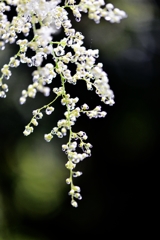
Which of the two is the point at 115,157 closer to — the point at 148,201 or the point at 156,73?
the point at 148,201

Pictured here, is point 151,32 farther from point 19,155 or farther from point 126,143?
point 19,155

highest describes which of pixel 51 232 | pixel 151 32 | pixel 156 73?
pixel 151 32

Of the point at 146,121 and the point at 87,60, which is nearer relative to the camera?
the point at 87,60

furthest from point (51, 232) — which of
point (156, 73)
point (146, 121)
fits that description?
point (156, 73)

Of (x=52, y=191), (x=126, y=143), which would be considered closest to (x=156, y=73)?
(x=126, y=143)

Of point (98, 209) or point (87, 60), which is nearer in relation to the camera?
point (87, 60)

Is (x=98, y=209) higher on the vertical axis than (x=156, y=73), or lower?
lower
